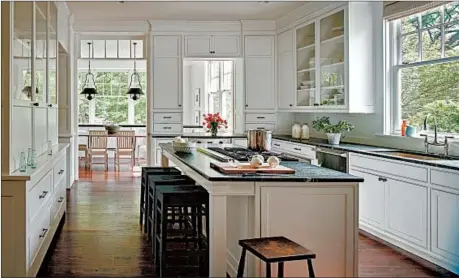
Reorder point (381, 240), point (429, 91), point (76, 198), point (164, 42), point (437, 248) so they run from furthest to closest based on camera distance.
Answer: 1. point (164, 42)
2. point (76, 198)
3. point (429, 91)
4. point (381, 240)
5. point (437, 248)

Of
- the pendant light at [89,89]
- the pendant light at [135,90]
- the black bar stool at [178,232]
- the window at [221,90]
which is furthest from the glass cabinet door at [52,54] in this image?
the pendant light at [89,89]

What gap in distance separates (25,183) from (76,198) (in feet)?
13.0

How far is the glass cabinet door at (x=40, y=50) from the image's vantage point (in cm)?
397

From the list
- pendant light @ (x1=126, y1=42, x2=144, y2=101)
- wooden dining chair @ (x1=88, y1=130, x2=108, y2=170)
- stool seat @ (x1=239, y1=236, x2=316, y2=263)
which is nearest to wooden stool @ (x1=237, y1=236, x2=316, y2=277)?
stool seat @ (x1=239, y1=236, x2=316, y2=263)

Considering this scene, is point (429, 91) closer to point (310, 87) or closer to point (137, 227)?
point (310, 87)

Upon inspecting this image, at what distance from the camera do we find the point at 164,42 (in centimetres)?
808

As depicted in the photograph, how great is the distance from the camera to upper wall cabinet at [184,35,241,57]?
320 inches

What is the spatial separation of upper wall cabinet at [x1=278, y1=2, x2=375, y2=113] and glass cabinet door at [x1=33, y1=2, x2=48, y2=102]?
3231mm

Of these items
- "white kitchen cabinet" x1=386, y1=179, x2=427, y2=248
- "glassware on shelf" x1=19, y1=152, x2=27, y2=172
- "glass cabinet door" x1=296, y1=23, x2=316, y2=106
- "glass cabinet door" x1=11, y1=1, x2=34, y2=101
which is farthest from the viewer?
"glass cabinet door" x1=296, y1=23, x2=316, y2=106

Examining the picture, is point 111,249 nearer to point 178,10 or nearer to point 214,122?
point 214,122

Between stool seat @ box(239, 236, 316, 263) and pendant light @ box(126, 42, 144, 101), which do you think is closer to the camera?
stool seat @ box(239, 236, 316, 263)

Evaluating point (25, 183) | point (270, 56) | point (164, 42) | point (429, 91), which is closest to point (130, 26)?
point (164, 42)

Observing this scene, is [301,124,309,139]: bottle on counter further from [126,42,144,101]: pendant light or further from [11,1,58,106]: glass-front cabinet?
[126,42,144,101]: pendant light

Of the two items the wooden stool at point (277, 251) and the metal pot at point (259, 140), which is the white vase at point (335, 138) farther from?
the wooden stool at point (277, 251)
